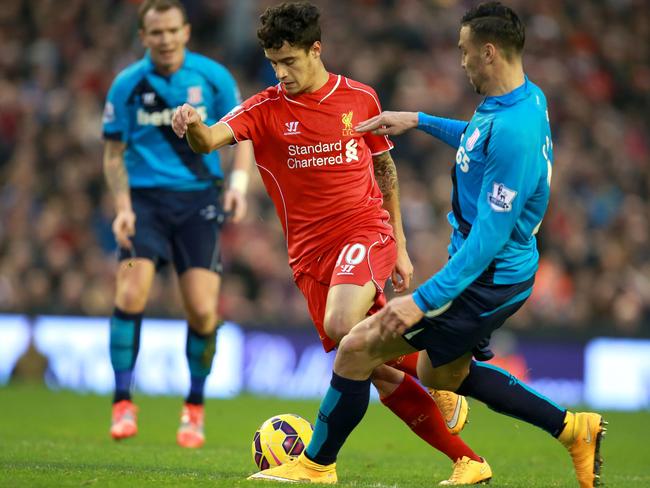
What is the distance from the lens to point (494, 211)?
5434mm

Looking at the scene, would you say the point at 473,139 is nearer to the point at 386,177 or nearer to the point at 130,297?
the point at 386,177

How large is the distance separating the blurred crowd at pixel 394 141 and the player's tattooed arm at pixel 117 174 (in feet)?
18.9

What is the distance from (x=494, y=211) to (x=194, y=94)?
12.7 ft

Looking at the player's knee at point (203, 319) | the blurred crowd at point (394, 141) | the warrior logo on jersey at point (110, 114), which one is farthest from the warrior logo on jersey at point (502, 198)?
the blurred crowd at point (394, 141)

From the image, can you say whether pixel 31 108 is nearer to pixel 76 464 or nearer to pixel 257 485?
pixel 76 464

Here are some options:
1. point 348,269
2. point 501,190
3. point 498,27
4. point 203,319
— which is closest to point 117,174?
point 203,319

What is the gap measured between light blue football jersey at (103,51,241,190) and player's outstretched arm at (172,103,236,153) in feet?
7.86

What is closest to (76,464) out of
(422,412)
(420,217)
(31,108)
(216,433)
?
(422,412)

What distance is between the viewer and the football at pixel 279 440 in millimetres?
6562

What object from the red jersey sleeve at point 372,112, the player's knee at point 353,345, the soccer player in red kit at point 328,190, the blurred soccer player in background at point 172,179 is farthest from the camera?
the blurred soccer player in background at point 172,179

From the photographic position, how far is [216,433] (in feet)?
32.6

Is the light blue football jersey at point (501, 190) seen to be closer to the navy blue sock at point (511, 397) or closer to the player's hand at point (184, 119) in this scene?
the navy blue sock at point (511, 397)

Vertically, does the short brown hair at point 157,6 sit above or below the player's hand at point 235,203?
above

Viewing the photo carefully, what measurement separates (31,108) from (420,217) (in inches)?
239
